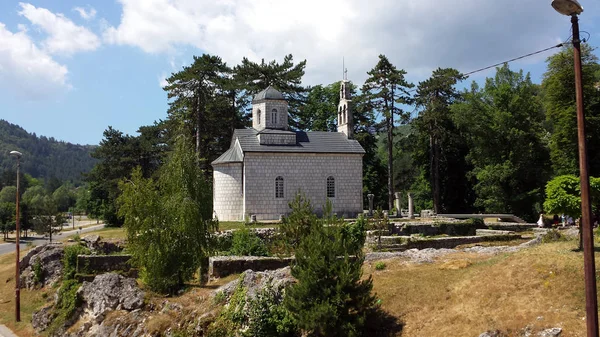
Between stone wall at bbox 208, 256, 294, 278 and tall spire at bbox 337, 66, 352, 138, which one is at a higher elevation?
tall spire at bbox 337, 66, 352, 138

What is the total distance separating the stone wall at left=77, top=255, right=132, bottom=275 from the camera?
A: 25516mm

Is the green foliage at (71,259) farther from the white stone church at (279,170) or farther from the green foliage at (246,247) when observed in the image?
the white stone church at (279,170)

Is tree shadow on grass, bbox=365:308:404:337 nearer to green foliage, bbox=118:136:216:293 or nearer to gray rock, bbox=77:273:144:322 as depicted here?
green foliage, bbox=118:136:216:293

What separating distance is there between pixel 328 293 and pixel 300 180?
25.5 m

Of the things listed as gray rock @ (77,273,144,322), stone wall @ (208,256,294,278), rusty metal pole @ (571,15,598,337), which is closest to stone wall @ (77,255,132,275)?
gray rock @ (77,273,144,322)

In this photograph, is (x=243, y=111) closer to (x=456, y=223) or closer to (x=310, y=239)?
(x=456, y=223)

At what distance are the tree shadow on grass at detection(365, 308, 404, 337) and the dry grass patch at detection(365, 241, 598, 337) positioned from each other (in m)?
0.21

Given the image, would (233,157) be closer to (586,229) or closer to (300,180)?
(300,180)

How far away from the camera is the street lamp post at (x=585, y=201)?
8.14 meters

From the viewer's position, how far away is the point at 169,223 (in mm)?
19438

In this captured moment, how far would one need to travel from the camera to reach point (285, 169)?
3825 cm

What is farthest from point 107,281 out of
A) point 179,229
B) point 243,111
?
point 243,111

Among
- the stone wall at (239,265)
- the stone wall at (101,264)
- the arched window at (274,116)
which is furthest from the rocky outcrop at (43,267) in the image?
the arched window at (274,116)

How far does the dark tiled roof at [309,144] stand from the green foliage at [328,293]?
24.4m
